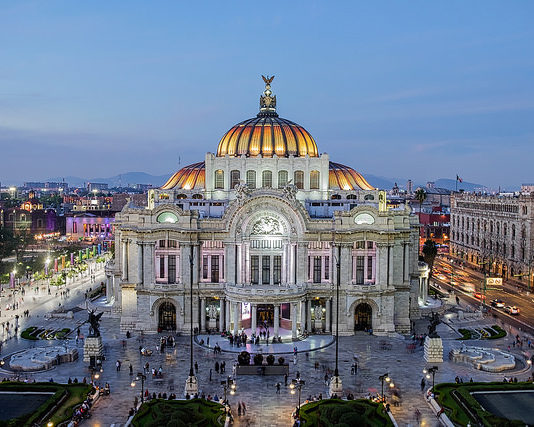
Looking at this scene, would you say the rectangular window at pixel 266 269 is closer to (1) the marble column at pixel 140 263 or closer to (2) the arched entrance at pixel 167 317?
(2) the arched entrance at pixel 167 317

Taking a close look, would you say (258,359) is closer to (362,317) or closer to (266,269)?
(266,269)

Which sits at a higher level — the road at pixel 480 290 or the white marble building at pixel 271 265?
the white marble building at pixel 271 265

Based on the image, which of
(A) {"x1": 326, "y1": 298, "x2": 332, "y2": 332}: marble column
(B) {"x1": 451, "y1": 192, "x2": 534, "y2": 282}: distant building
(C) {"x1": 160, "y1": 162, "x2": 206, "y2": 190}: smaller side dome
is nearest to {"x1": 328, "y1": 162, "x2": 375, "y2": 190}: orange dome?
(C) {"x1": 160, "y1": 162, "x2": 206, "y2": 190}: smaller side dome

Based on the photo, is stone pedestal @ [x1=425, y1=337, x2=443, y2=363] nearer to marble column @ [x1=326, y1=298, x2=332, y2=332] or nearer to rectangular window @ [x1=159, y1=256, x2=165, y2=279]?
marble column @ [x1=326, y1=298, x2=332, y2=332]

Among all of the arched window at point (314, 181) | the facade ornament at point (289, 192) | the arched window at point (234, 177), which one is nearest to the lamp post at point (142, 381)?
the facade ornament at point (289, 192)

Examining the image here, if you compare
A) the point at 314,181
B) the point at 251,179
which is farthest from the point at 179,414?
the point at 314,181

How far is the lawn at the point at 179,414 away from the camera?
43.2m

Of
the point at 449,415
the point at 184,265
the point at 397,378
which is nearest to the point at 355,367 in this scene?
the point at 397,378

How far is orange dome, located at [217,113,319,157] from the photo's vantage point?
89062mm

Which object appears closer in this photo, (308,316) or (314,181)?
(308,316)

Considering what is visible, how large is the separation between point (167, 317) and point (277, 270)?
1552cm

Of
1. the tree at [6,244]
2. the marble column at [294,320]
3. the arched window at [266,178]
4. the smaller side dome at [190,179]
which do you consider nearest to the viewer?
the marble column at [294,320]

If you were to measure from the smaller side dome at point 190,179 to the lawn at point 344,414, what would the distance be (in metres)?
51.3

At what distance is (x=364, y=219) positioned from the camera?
76.6 m
